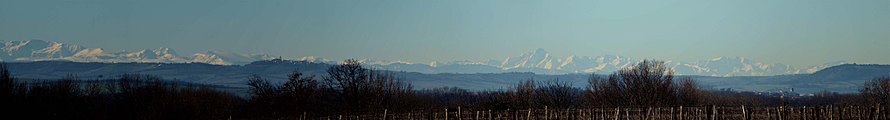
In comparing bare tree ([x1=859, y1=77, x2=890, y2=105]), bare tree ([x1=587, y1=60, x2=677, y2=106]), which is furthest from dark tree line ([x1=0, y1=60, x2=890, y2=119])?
bare tree ([x1=859, y1=77, x2=890, y2=105])

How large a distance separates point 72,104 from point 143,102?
13165 mm

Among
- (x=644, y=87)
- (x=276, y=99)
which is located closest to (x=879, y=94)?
(x=644, y=87)

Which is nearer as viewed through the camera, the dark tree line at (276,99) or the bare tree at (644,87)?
the dark tree line at (276,99)

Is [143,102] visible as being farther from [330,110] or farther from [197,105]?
[330,110]

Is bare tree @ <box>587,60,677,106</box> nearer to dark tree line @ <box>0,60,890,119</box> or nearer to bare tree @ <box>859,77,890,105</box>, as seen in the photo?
dark tree line @ <box>0,60,890,119</box>

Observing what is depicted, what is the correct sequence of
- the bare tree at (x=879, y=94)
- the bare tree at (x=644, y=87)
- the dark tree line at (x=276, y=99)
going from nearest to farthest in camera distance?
the dark tree line at (x=276, y=99) < the bare tree at (x=644, y=87) < the bare tree at (x=879, y=94)

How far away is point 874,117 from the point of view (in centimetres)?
3566

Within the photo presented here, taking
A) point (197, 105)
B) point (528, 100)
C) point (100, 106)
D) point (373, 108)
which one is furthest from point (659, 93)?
point (100, 106)

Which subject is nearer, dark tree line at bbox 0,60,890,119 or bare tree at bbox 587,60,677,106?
dark tree line at bbox 0,60,890,119

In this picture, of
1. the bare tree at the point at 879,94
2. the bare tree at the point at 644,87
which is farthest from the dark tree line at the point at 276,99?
the bare tree at the point at 879,94

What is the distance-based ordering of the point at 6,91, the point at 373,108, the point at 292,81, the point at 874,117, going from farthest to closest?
the point at 292,81 → the point at 373,108 → the point at 6,91 → the point at 874,117

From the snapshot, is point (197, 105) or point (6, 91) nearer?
point (6, 91)

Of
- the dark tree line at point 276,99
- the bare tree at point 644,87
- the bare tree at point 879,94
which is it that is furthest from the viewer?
the bare tree at point 879,94

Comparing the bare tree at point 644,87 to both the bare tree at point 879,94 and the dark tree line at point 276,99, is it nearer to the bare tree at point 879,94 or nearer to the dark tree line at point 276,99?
the dark tree line at point 276,99
